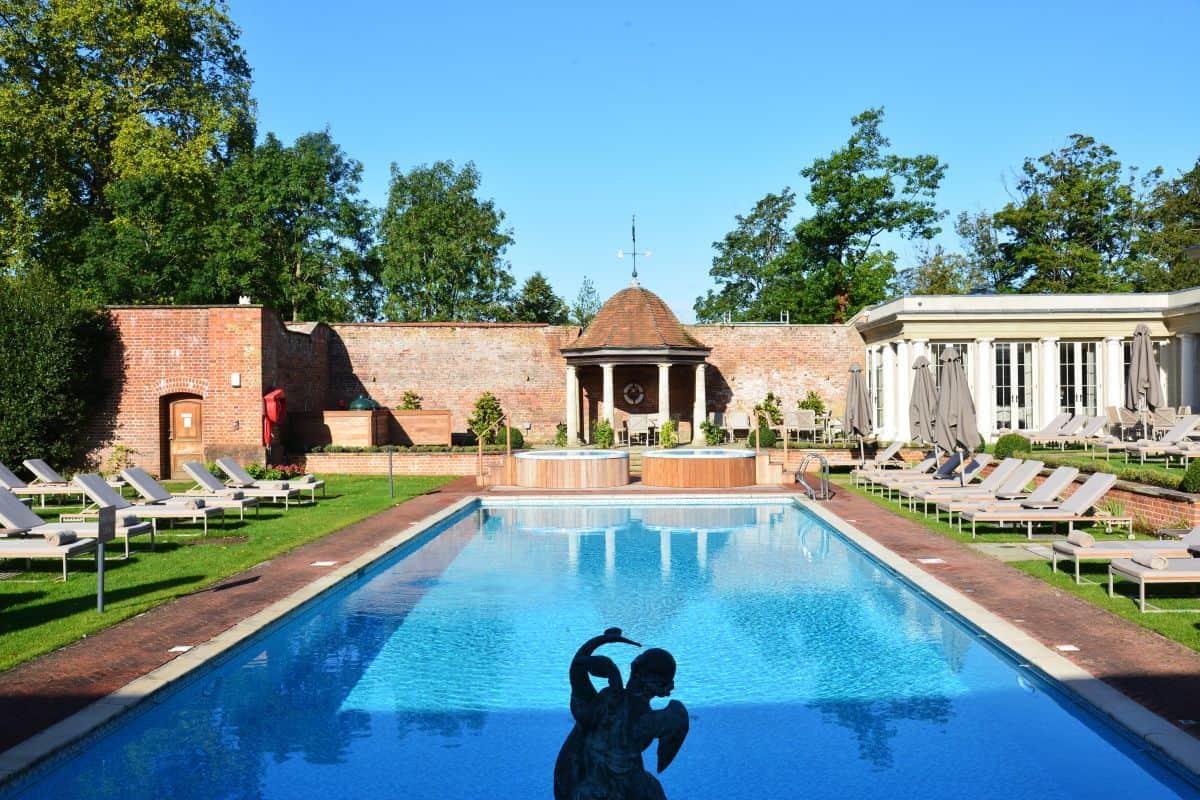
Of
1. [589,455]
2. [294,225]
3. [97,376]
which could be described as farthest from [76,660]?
[294,225]

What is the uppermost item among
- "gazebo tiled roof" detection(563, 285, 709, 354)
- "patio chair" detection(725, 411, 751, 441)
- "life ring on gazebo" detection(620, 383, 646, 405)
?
"gazebo tiled roof" detection(563, 285, 709, 354)

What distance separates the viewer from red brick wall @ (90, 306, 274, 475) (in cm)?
2422

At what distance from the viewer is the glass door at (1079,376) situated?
2875 cm

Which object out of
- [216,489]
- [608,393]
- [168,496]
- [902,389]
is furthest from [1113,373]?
[168,496]

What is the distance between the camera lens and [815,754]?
650 centimetres

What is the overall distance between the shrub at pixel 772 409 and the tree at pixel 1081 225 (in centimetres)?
1999

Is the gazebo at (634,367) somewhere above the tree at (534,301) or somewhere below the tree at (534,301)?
below

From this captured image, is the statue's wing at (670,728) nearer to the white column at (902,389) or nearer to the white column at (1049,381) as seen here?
the white column at (902,389)

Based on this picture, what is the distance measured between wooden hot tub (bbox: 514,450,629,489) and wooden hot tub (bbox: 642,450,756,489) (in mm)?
780

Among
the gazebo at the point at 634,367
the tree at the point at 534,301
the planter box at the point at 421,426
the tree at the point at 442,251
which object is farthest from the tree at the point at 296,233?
the gazebo at the point at 634,367

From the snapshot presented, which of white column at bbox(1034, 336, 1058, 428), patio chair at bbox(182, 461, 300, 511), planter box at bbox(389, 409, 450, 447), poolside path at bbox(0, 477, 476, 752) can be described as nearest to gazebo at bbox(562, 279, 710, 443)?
planter box at bbox(389, 409, 450, 447)

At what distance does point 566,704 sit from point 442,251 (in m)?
40.9

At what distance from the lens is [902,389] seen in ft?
95.1

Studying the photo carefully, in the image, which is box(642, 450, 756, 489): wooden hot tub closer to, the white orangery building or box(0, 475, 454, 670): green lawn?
box(0, 475, 454, 670): green lawn
